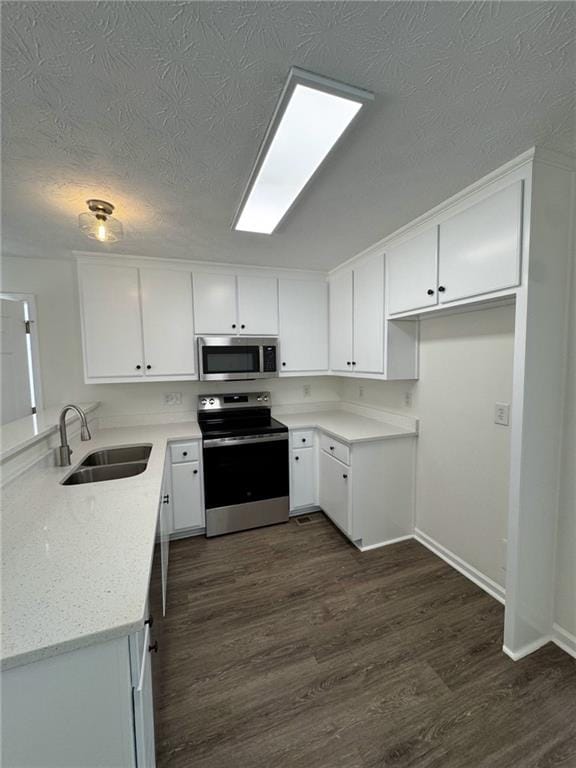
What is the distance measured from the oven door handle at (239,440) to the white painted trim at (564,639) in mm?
2049

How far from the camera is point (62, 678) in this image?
2.33 feet

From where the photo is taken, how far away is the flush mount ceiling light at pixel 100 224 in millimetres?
1628

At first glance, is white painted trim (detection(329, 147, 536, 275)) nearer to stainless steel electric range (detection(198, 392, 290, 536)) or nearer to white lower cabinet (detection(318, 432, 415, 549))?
white lower cabinet (detection(318, 432, 415, 549))

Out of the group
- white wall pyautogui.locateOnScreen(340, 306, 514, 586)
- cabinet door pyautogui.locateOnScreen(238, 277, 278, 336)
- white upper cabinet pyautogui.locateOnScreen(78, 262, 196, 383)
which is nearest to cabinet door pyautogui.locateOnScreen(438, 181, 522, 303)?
white wall pyautogui.locateOnScreen(340, 306, 514, 586)

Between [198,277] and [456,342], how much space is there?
7.11 feet

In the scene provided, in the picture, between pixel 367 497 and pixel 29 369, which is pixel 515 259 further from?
pixel 29 369

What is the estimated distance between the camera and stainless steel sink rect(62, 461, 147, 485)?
1802 mm

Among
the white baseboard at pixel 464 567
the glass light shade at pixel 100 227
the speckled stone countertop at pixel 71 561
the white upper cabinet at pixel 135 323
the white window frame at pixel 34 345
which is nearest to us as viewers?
the speckled stone countertop at pixel 71 561

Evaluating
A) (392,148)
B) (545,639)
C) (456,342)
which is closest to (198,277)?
(392,148)

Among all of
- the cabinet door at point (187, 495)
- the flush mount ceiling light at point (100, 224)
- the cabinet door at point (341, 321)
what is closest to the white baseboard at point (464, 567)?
the cabinet door at point (341, 321)

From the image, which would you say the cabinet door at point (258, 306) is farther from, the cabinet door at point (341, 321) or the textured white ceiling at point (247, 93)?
the textured white ceiling at point (247, 93)

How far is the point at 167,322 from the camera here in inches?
107

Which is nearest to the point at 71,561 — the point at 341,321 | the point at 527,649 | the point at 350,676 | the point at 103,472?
the point at 103,472

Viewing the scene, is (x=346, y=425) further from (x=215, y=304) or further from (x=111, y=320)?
(x=111, y=320)
